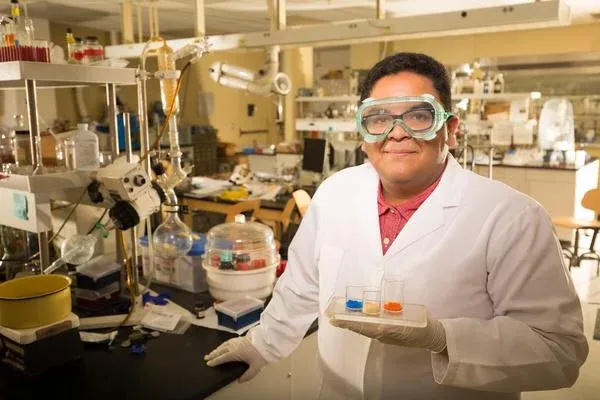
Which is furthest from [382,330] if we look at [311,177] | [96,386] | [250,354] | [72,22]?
[72,22]

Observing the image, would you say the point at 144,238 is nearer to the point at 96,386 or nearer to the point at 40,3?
the point at 96,386

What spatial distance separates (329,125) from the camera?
5.20m

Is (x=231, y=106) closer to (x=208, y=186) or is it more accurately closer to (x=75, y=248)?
(x=208, y=186)

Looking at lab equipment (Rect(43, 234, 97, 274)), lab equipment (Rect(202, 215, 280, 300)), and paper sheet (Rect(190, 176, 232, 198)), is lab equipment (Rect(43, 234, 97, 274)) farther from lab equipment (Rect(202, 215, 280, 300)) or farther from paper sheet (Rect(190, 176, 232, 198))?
paper sheet (Rect(190, 176, 232, 198))

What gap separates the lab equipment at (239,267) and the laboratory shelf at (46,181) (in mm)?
516

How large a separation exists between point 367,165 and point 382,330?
1.95 ft

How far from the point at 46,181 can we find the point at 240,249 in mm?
694

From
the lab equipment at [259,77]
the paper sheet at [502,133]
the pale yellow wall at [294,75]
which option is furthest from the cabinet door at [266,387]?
the pale yellow wall at [294,75]

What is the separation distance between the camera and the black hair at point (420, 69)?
4.17ft

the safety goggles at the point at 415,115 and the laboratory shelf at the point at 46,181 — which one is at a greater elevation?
the safety goggles at the point at 415,115

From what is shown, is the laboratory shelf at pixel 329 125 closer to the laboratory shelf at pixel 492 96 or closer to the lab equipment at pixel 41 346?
the laboratory shelf at pixel 492 96

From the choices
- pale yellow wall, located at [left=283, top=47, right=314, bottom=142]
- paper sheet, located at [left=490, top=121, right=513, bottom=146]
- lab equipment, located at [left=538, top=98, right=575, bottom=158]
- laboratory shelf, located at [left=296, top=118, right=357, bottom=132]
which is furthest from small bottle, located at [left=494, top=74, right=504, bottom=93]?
pale yellow wall, located at [left=283, top=47, right=314, bottom=142]

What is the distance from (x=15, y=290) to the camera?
1.52 meters

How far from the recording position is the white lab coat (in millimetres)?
1118
